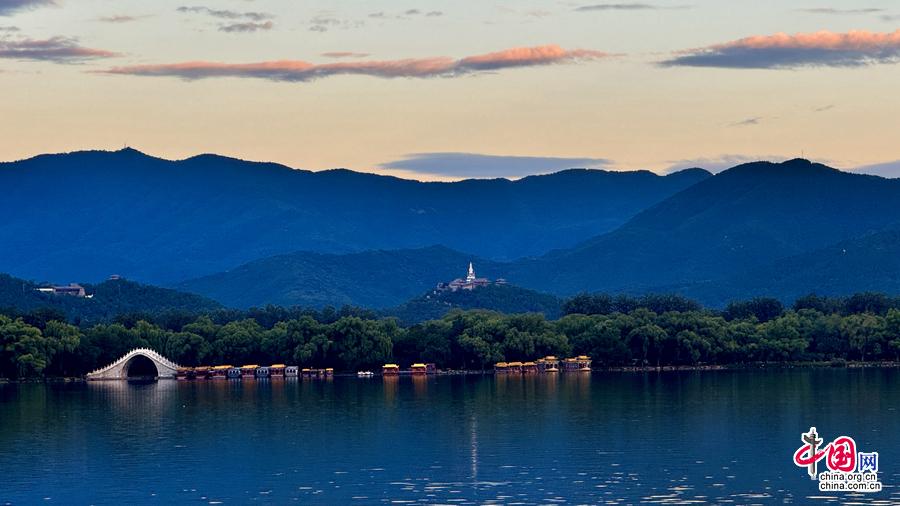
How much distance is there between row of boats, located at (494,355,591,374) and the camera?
15725 centimetres

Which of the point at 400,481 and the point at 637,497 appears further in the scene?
the point at 400,481

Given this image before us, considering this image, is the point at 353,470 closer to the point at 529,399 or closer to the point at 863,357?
the point at 529,399

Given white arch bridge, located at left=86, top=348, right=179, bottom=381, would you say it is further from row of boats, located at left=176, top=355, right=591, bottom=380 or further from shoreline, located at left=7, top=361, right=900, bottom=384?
shoreline, located at left=7, top=361, right=900, bottom=384

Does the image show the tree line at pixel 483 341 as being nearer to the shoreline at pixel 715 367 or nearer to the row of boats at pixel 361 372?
the shoreline at pixel 715 367

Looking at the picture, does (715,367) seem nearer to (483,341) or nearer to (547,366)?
(547,366)

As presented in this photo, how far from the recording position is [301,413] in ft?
335

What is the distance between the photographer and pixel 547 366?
158375 mm

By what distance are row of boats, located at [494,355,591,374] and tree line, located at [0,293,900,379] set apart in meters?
1.49

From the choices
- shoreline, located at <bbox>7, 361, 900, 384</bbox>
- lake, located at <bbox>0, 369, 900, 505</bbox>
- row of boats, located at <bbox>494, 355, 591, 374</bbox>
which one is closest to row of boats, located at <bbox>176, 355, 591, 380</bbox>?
row of boats, located at <bbox>494, 355, 591, 374</bbox>

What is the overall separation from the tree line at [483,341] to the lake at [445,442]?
27988 mm

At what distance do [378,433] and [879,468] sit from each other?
100ft

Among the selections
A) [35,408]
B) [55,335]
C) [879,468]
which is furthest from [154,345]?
[879,468]

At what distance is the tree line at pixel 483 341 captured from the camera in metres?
158

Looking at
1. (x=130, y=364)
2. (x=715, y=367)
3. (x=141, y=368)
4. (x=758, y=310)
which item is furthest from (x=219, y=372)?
(x=758, y=310)
